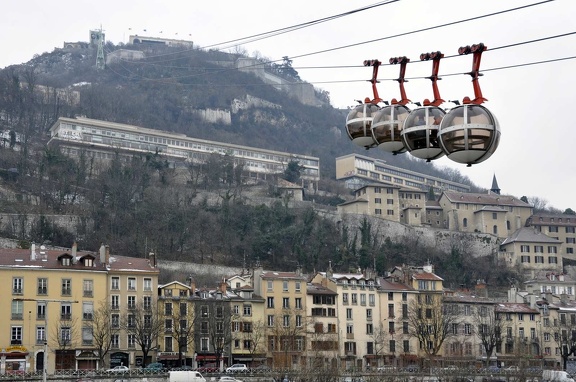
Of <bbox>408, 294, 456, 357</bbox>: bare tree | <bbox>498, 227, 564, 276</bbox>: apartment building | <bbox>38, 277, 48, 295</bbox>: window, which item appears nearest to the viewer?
<bbox>38, 277, 48, 295</bbox>: window

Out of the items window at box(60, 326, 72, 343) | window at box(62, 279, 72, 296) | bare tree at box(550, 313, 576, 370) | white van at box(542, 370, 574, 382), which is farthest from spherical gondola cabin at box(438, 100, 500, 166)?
bare tree at box(550, 313, 576, 370)

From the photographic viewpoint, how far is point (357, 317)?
8200 cm

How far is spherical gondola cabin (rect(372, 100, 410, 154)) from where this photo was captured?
17.7 meters

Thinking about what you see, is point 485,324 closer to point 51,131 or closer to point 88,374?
point 88,374

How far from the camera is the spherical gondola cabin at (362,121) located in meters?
18.5

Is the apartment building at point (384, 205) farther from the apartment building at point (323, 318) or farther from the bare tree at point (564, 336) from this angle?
the apartment building at point (323, 318)

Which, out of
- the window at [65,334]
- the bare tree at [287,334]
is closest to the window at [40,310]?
the window at [65,334]

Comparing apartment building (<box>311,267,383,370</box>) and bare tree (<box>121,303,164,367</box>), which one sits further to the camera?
apartment building (<box>311,267,383,370</box>)

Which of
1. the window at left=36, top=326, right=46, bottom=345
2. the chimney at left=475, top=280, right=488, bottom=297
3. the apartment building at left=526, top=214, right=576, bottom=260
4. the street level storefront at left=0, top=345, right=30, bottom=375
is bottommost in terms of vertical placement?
the street level storefront at left=0, top=345, right=30, bottom=375

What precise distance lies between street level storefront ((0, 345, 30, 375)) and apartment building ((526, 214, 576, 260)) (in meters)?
83.2

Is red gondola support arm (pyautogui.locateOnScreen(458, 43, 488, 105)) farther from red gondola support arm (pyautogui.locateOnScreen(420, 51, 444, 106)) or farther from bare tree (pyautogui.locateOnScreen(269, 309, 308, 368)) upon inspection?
bare tree (pyautogui.locateOnScreen(269, 309, 308, 368))

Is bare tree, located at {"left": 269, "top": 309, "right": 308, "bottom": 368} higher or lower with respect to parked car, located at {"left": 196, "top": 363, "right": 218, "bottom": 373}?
higher

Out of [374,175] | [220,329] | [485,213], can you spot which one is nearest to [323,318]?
[220,329]

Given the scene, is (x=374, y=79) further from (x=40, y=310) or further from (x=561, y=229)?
(x=561, y=229)
